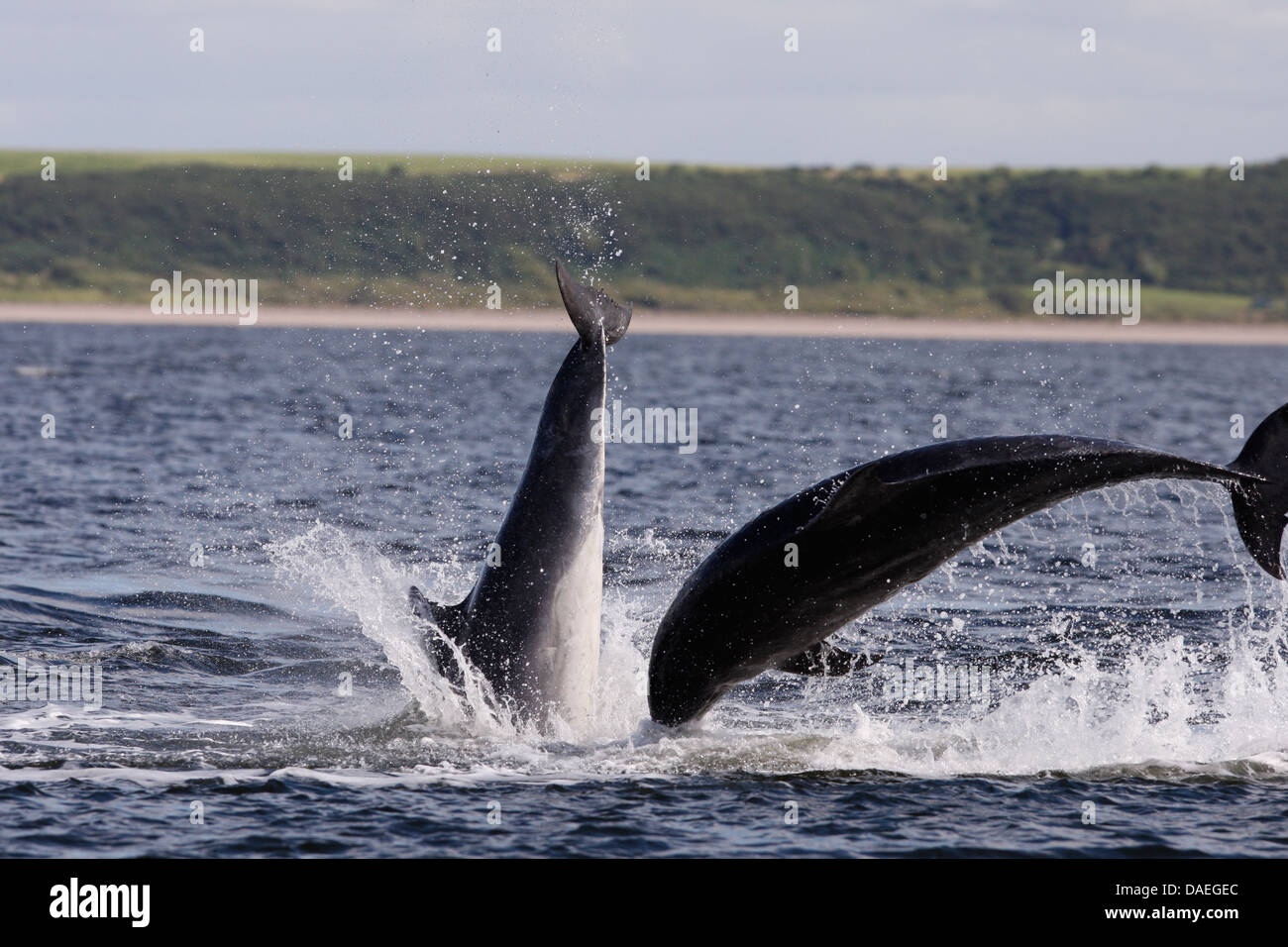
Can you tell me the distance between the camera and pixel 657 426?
51.8 meters

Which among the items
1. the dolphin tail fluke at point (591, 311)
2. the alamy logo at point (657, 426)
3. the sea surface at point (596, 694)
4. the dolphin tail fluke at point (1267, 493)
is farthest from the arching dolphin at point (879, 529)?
the alamy logo at point (657, 426)

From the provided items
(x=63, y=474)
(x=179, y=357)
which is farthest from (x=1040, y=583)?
(x=179, y=357)

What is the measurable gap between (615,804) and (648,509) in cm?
1774

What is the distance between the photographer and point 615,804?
12.6 meters

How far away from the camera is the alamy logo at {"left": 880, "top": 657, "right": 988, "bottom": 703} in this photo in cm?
1677

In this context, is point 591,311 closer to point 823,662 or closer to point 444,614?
point 444,614

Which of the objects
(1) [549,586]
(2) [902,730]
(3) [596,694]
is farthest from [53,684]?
(2) [902,730]

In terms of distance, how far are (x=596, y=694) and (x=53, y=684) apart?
237 inches

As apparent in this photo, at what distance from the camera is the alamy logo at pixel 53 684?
16172mm
